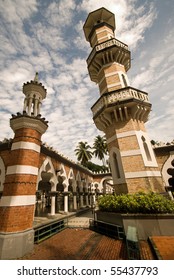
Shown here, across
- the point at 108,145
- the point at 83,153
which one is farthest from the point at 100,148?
the point at 108,145

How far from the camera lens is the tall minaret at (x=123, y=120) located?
33.4ft

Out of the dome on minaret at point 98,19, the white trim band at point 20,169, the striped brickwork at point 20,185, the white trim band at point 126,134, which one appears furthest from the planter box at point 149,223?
the dome on minaret at point 98,19

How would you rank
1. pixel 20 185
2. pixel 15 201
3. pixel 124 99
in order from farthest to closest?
pixel 124 99, pixel 20 185, pixel 15 201

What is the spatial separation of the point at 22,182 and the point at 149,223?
6992 mm

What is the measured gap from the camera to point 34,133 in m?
8.40

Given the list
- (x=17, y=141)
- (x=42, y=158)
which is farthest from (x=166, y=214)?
(x=17, y=141)

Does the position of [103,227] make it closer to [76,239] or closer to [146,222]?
[76,239]

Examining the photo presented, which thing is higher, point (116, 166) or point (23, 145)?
point (23, 145)

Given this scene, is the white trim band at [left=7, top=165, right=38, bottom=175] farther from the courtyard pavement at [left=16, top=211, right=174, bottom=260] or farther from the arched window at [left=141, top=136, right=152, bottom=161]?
the arched window at [left=141, top=136, right=152, bottom=161]

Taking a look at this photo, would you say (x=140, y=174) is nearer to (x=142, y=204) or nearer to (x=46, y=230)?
(x=142, y=204)

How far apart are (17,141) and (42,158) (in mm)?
2618

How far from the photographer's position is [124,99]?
11.2 metres

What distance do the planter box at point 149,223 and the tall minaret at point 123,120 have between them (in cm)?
253

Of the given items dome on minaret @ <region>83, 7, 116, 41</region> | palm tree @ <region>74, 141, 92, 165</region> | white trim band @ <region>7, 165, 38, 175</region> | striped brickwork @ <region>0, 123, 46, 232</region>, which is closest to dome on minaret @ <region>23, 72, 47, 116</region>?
striped brickwork @ <region>0, 123, 46, 232</region>
